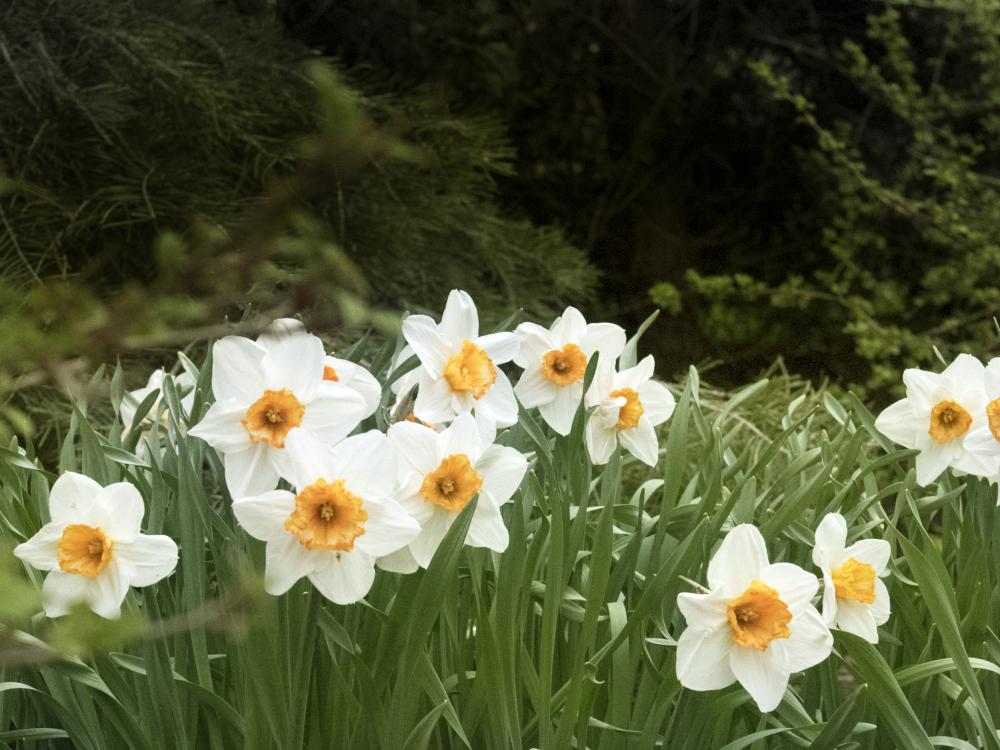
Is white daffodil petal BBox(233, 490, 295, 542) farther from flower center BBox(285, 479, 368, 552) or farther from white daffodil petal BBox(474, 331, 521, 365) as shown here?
white daffodil petal BBox(474, 331, 521, 365)

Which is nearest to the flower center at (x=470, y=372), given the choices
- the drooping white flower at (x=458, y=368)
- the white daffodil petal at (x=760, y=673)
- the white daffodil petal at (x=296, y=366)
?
the drooping white flower at (x=458, y=368)

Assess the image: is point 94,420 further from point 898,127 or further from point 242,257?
point 898,127

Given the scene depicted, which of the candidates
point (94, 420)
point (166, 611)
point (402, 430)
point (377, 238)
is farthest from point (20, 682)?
point (377, 238)

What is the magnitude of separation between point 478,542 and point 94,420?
2.43 feet

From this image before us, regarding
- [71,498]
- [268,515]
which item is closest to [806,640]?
[268,515]

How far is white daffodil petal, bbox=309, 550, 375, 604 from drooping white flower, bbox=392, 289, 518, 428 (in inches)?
5.2

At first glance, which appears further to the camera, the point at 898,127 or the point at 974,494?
the point at 898,127

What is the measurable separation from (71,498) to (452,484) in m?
0.21

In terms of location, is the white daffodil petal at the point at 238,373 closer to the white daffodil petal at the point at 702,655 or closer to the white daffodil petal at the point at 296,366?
the white daffodil petal at the point at 296,366

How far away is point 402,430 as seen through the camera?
0.57 meters

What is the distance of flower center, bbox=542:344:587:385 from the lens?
2.38 ft

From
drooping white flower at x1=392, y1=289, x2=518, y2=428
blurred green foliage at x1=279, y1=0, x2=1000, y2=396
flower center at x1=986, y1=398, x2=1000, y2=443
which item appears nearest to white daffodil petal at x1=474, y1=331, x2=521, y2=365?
drooping white flower at x1=392, y1=289, x2=518, y2=428

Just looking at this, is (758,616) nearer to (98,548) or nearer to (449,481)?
(449,481)

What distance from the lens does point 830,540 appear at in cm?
62
